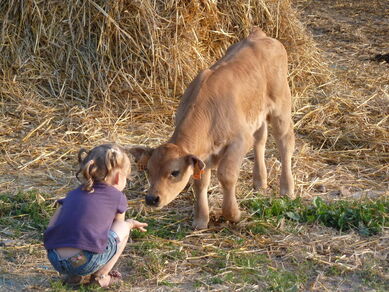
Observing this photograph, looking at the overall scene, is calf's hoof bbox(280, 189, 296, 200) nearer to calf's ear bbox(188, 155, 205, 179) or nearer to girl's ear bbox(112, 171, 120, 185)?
calf's ear bbox(188, 155, 205, 179)

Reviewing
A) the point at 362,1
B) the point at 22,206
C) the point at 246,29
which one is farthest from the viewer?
the point at 362,1

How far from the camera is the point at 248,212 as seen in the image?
24.7 ft

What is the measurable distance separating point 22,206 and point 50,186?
734mm

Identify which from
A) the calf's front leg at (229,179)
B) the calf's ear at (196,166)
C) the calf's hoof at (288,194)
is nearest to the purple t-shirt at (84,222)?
the calf's ear at (196,166)

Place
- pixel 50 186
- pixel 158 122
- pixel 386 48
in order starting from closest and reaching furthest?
pixel 50 186 → pixel 158 122 → pixel 386 48

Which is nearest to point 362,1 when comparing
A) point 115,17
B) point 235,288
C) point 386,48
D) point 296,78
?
point 386,48

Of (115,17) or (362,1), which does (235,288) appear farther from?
(362,1)

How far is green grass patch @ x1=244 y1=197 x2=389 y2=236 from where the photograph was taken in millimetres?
7191

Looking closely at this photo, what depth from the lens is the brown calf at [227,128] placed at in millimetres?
6719

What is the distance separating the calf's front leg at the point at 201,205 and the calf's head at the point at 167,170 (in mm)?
559

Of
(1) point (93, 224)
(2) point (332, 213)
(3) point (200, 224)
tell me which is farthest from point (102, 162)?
(2) point (332, 213)

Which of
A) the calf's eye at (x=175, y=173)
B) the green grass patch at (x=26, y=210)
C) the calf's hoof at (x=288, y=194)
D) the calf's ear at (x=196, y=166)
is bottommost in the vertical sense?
the calf's hoof at (x=288, y=194)

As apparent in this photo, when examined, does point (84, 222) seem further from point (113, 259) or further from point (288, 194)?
point (288, 194)

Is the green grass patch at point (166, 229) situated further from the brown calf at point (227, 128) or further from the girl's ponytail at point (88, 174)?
the girl's ponytail at point (88, 174)
